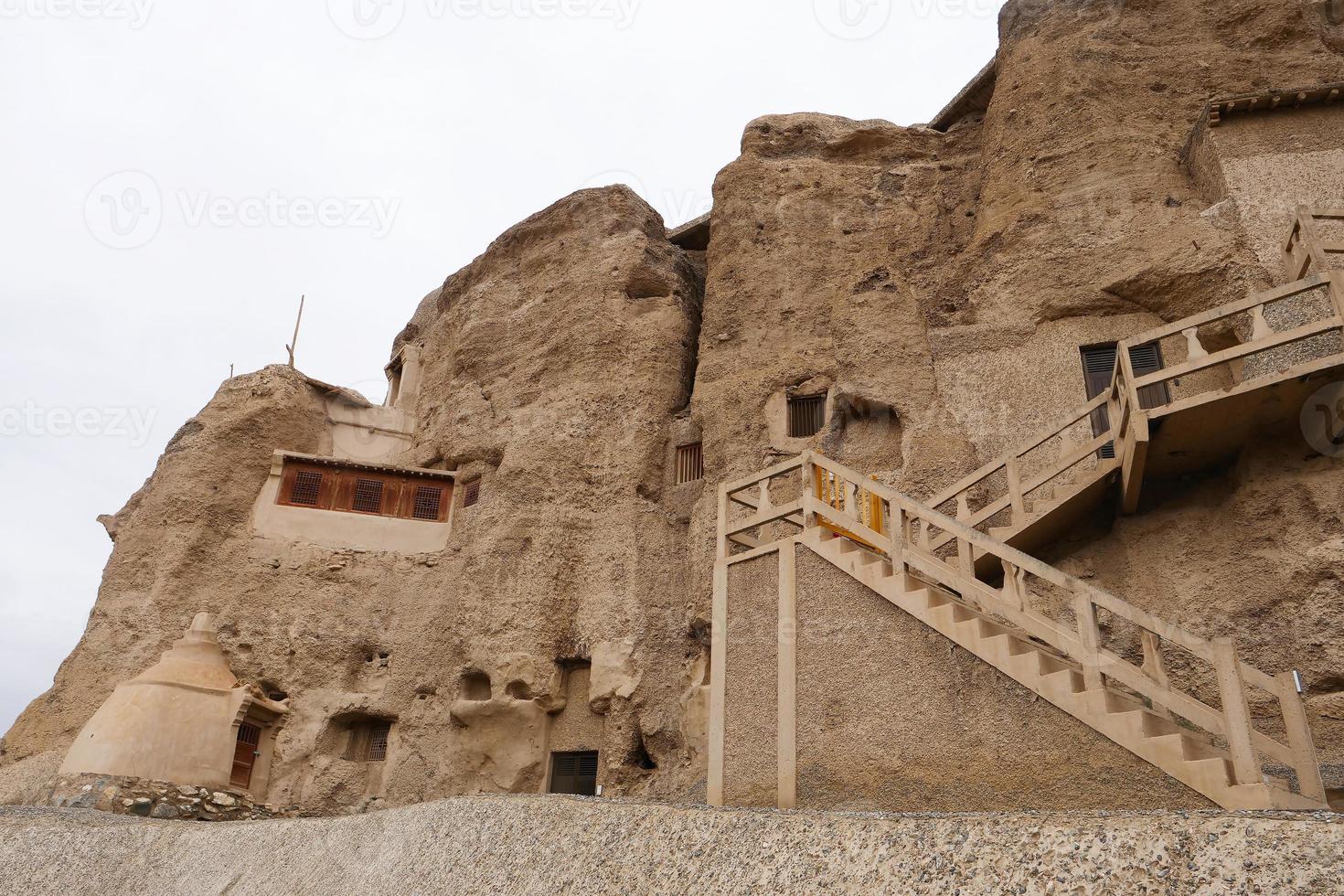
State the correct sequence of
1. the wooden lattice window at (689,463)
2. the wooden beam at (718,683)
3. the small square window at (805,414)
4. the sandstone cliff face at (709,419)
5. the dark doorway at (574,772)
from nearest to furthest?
the wooden beam at (718,683) → the sandstone cliff face at (709,419) → the small square window at (805,414) → the dark doorway at (574,772) → the wooden lattice window at (689,463)

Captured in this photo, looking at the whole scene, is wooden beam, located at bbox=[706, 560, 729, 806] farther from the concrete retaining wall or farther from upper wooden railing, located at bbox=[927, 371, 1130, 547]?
upper wooden railing, located at bbox=[927, 371, 1130, 547]

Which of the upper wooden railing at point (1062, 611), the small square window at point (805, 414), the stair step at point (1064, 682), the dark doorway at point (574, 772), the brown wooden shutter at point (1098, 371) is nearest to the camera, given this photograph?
the upper wooden railing at point (1062, 611)

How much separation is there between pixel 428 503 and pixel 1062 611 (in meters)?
14.7

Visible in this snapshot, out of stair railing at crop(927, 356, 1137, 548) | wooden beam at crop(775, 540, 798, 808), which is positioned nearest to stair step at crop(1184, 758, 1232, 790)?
wooden beam at crop(775, 540, 798, 808)

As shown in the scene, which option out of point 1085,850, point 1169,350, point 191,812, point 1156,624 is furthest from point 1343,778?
point 191,812

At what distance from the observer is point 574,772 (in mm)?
18406

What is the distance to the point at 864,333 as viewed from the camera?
17.8 meters

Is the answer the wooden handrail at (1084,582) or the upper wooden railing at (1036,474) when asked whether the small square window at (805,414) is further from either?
the upper wooden railing at (1036,474)

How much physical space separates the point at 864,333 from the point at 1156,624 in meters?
11.1

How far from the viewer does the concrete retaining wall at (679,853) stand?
4594 mm

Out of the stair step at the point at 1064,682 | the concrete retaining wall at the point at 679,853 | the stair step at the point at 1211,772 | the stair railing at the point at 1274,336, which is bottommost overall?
the concrete retaining wall at the point at 679,853

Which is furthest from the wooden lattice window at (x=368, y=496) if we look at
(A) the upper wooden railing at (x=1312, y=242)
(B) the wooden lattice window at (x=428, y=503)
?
(A) the upper wooden railing at (x=1312, y=242)

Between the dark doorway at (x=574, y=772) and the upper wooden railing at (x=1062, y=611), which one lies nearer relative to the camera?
the upper wooden railing at (x=1062, y=611)

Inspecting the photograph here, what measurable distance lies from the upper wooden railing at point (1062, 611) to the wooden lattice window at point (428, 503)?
11.3 metres
